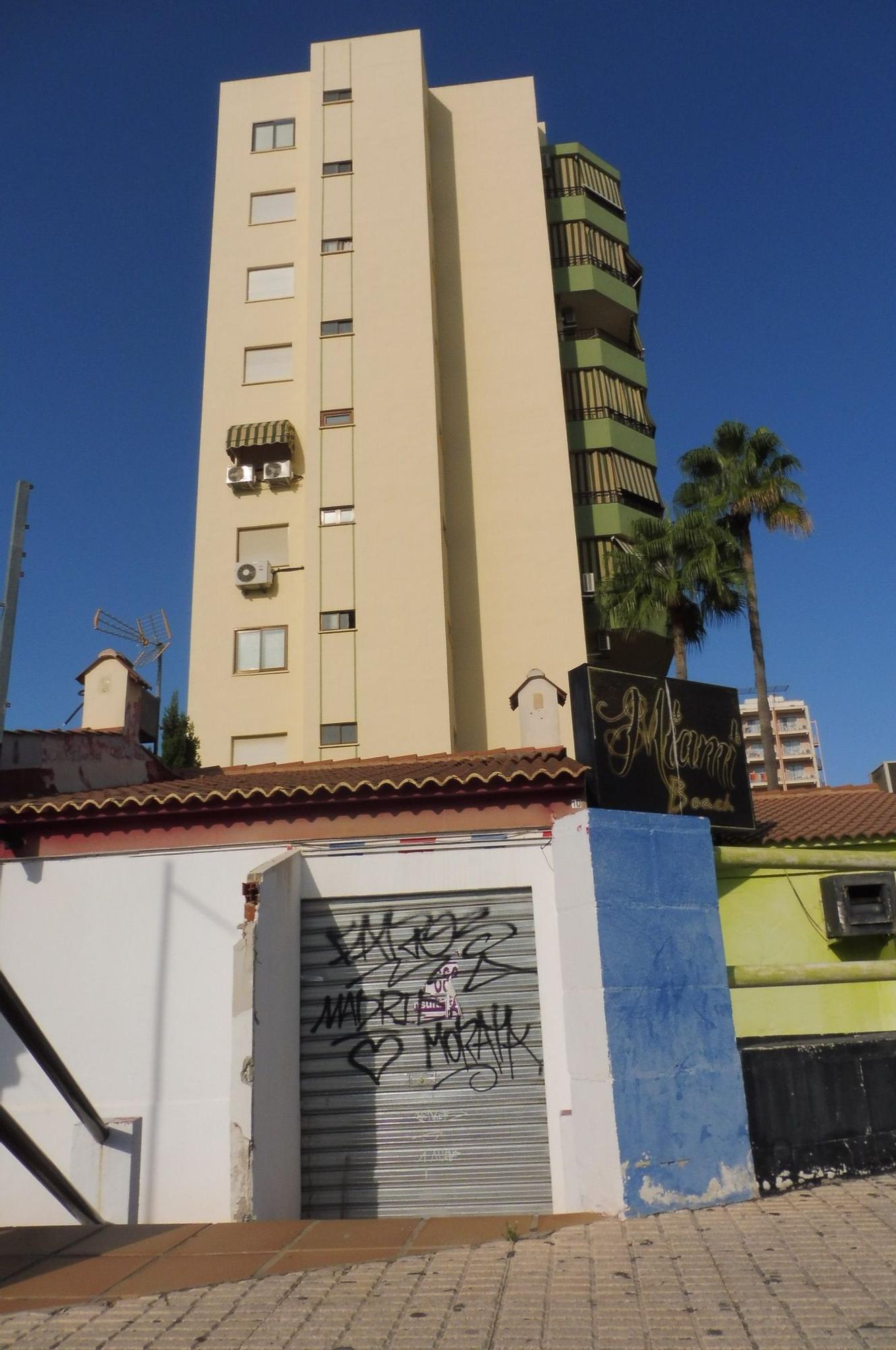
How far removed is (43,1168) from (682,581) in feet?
72.9

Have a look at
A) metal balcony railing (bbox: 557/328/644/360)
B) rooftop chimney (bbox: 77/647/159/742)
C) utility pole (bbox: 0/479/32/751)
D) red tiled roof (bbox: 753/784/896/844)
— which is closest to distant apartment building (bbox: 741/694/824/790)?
metal balcony railing (bbox: 557/328/644/360)

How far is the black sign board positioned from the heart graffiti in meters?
2.99

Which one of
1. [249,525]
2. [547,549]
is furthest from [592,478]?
[249,525]

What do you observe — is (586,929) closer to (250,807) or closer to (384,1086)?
(384,1086)

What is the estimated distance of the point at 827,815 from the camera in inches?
536

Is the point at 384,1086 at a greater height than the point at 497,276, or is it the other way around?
the point at 497,276

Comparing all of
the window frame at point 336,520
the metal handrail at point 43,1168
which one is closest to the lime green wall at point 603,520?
the window frame at point 336,520

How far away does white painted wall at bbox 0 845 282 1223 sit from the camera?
834 cm

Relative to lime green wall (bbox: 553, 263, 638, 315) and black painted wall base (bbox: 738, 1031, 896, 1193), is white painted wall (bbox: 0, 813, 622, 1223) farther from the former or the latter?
lime green wall (bbox: 553, 263, 638, 315)

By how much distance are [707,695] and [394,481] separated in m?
17.8

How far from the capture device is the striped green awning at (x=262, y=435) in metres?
27.0

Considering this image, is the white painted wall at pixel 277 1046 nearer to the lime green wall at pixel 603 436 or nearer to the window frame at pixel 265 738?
the window frame at pixel 265 738

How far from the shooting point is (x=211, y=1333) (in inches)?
189

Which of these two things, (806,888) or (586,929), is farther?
(806,888)
